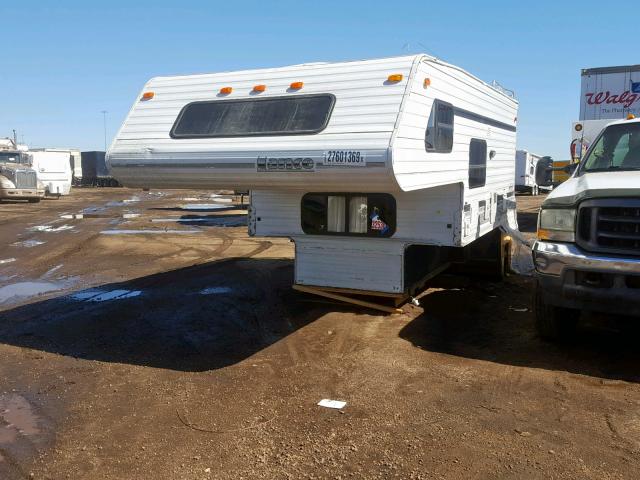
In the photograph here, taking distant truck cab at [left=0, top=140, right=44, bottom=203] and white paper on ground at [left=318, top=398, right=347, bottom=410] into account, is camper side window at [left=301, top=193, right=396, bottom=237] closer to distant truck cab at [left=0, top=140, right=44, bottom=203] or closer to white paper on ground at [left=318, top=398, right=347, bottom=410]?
white paper on ground at [left=318, top=398, right=347, bottom=410]

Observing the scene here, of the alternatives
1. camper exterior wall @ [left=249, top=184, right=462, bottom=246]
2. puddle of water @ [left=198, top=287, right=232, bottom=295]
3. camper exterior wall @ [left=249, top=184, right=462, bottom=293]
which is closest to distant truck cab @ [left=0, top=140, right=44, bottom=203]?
puddle of water @ [left=198, top=287, right=232, bottom=295]

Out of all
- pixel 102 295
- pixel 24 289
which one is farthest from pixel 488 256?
pixel 24 289

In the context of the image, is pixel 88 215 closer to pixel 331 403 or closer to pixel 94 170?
pixel 331 403

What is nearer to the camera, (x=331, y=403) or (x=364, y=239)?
(x=331, y=403)

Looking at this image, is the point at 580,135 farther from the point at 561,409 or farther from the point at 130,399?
the point at 130,399

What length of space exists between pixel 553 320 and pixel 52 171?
30719mm

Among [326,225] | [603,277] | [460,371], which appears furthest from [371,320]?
[603,277]

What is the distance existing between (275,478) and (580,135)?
411 inches

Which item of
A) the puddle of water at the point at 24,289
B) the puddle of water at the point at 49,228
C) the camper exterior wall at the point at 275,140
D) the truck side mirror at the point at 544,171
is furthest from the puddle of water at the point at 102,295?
the puddle of water at the point at 49,228

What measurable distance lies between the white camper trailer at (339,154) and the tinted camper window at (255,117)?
0.01 meters

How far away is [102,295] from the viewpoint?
8336mm

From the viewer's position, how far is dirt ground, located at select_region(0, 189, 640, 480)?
145 inches

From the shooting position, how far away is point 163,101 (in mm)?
6145

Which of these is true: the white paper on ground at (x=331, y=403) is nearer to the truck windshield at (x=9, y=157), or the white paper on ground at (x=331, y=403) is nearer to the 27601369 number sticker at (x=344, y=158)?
the 27601369 number sticker at (x=344, y=158)
